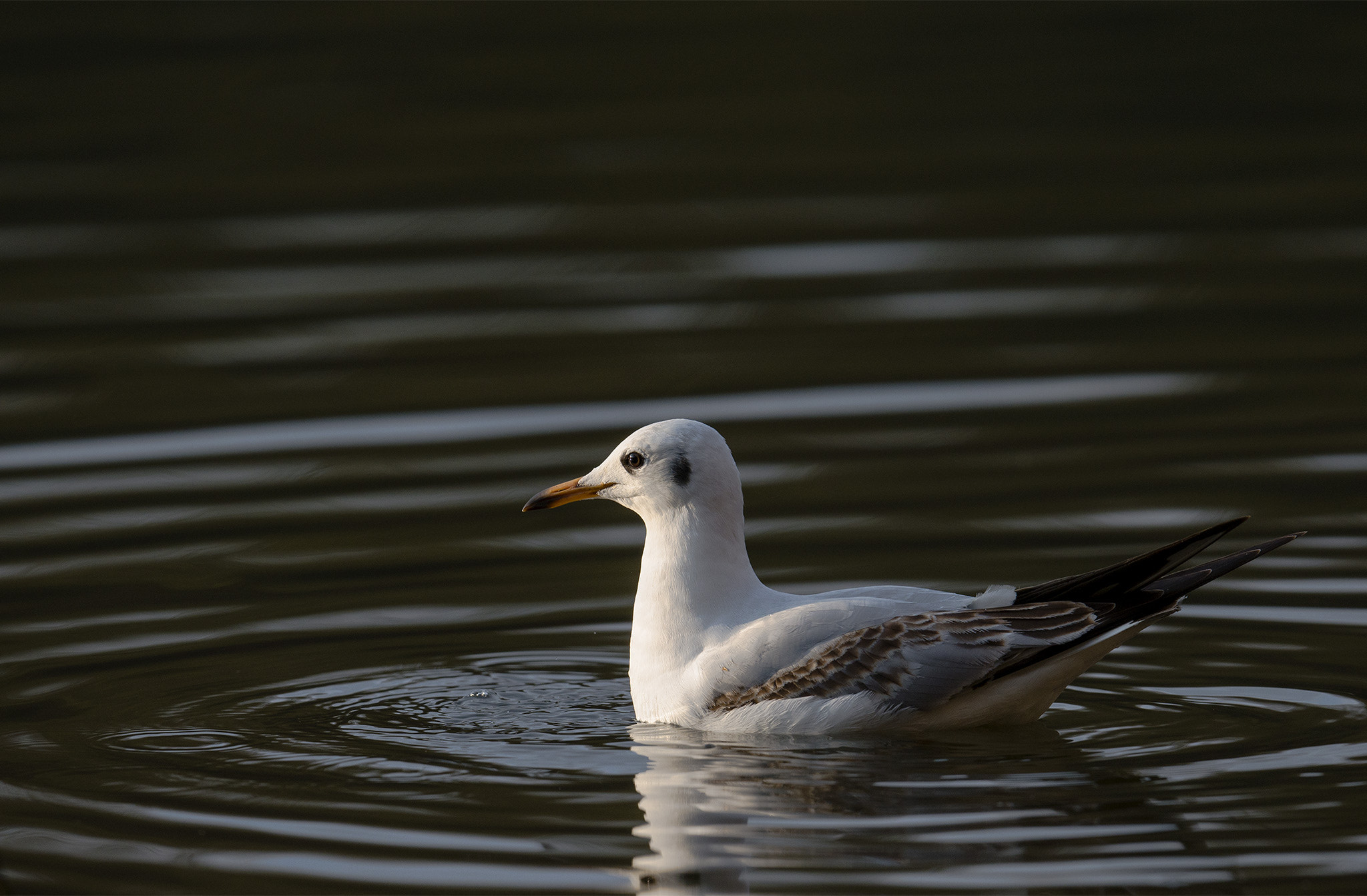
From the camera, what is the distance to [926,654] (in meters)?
8.59

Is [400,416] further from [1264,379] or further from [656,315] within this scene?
[1264,379]

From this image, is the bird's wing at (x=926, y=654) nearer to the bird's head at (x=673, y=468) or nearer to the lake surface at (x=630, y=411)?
the lake surface at (x=630, y=411)

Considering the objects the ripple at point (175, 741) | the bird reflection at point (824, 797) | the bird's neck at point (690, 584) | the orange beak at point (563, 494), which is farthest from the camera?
the orange beak at point (563, 494)

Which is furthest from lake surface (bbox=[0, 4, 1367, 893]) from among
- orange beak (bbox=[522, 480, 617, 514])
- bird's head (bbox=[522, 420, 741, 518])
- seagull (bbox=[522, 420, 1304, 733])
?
bird's head (bbox=[522, 420, 741, 518])

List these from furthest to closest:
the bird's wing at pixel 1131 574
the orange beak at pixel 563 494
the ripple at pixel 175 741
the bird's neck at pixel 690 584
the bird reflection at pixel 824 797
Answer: the orange beak at pixel 563 494 → the bird's neck at pixel 690 584 → the ripple at pixel 175 741 → the bird's wing at pixel 1131 574 → the bird reflection at pixel 824 797

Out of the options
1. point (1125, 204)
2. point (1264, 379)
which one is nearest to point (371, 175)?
point (1125, 204)

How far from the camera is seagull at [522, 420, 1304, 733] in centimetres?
855

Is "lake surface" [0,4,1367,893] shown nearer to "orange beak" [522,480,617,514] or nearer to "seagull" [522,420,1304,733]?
"seagull" [522,420,1304,733]

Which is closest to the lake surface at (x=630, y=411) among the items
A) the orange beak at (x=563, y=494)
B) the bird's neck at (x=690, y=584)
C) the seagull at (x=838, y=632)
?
the seagull at (x=838, y=632)

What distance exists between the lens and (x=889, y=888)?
712cm

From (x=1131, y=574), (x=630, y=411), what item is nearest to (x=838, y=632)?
(x=1131, y=574)

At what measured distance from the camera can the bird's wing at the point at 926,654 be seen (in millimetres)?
8516

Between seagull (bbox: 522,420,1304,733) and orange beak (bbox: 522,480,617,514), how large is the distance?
319 millimetres

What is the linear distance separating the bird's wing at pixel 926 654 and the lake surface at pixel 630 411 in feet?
0.88
